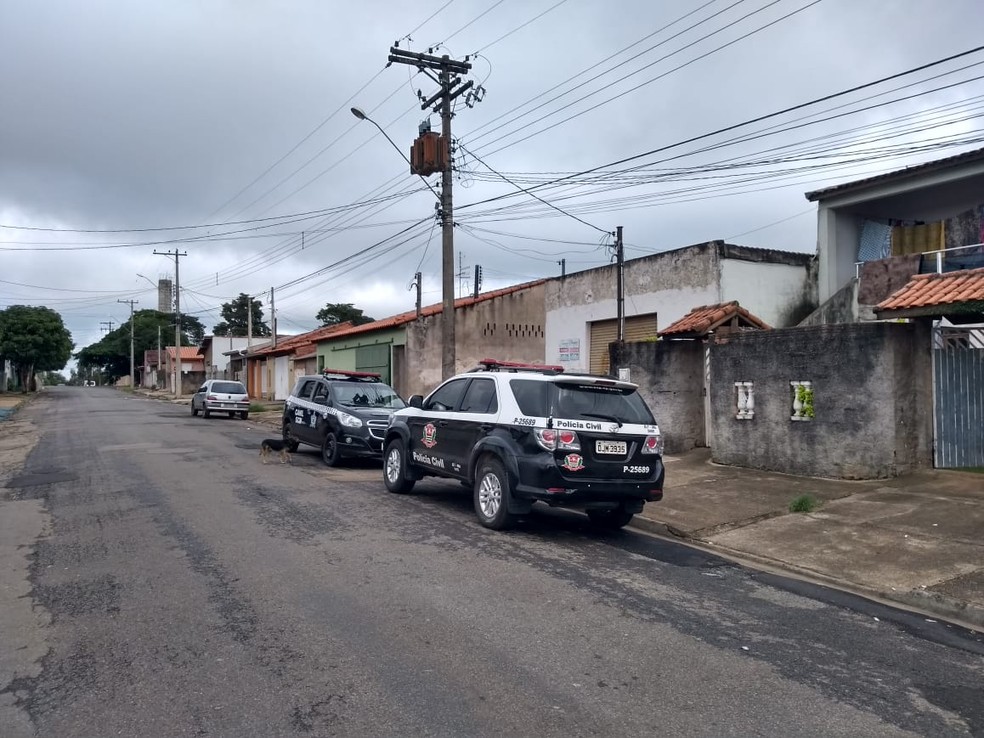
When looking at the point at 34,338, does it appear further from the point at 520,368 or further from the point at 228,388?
the point at 520,368

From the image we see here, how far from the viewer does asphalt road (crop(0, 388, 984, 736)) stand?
413cm

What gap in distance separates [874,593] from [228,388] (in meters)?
A: 27.6

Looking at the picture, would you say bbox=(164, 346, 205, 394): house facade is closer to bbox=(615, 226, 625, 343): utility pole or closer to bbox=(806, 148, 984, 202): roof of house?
bbox=(615, 226, 625, 343): utility pole

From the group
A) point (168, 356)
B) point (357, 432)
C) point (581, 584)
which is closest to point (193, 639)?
point (581, 584)

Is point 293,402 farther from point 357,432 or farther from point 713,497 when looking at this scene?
point 713,497

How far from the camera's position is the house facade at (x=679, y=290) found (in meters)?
17.7

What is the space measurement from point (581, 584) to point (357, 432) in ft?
27.4

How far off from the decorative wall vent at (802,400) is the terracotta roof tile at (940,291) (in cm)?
167

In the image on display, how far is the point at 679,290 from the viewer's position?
61.0 feet

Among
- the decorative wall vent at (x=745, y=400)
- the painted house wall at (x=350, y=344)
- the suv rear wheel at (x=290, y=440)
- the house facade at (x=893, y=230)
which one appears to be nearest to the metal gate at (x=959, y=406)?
the decorative wall vent at (x=745, y=400)

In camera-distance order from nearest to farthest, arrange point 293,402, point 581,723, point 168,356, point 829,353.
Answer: point 581,723 → point 829,353 → point 293,402 → point 168,356

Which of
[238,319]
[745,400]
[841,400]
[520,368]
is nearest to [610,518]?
[520,368]

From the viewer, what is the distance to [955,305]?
384 inches

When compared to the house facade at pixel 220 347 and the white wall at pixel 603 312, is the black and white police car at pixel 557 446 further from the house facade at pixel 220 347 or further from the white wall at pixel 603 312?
the house facade at pixel 220 347
